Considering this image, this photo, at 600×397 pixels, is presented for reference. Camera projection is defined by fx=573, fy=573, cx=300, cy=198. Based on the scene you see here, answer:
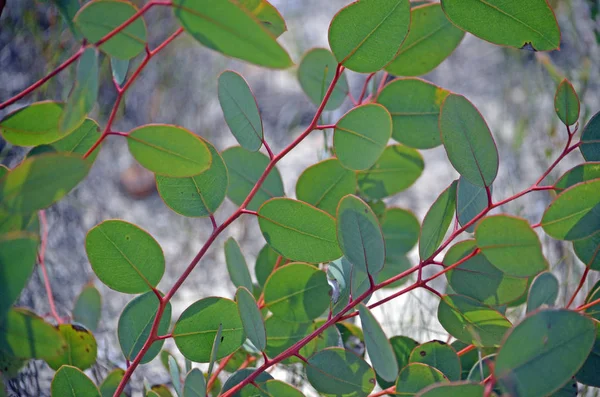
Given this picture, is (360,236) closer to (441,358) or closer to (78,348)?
(441,358)

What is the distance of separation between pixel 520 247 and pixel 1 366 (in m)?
0.53

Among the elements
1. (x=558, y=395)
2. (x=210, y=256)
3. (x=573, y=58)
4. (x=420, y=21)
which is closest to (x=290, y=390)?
(x=558, y=395)

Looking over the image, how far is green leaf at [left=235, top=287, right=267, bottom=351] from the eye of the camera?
407 millimetres

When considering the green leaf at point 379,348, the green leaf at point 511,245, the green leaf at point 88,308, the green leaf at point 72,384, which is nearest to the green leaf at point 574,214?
the green leaf at point 511,245

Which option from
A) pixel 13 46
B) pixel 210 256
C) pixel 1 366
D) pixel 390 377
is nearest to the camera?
pixel 390 377

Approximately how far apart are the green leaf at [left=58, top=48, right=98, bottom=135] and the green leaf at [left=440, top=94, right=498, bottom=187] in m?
0.23

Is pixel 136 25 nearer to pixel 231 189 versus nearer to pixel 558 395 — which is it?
pixel 231 189

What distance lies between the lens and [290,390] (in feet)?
1.45

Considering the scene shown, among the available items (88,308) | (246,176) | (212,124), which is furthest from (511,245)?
(212,124)

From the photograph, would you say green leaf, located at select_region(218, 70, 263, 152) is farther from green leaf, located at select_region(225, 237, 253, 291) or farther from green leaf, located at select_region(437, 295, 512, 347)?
green leaf, located at select_region(437, 295, 512, 347)

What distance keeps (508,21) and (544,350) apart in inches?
8.8

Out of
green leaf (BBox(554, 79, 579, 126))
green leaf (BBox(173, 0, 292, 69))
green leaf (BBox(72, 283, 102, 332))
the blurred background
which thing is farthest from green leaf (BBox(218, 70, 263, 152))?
the blurred background

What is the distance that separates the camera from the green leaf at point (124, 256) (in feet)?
1.42

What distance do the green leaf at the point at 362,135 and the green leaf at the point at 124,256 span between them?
0.16m
